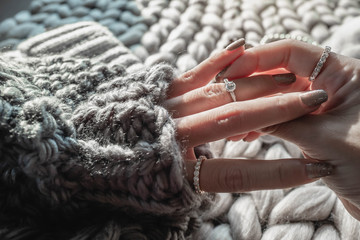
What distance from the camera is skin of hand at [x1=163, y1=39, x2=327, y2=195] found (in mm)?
592

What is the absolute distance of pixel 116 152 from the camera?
58 centimetres

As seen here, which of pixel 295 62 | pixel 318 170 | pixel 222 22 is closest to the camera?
pixel 318 170

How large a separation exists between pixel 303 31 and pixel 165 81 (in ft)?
1.57

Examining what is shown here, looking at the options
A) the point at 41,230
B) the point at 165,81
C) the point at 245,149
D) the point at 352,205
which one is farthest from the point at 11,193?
the point at 352,205

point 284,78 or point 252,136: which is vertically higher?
point 284,78

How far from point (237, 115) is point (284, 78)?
0.15 meters

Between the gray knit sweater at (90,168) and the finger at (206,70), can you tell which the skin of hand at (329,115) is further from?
the gray knit sweater at (90,168)

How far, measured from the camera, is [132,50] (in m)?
0.95

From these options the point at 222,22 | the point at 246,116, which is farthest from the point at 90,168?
the point at 222,22

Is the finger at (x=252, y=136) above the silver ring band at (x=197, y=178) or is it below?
below

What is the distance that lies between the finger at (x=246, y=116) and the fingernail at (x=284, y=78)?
0.08 meters

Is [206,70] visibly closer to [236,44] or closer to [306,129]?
[236,44]

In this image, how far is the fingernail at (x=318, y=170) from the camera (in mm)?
575

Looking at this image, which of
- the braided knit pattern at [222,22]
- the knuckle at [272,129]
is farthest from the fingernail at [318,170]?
the braided knit pattern at [222,22]
